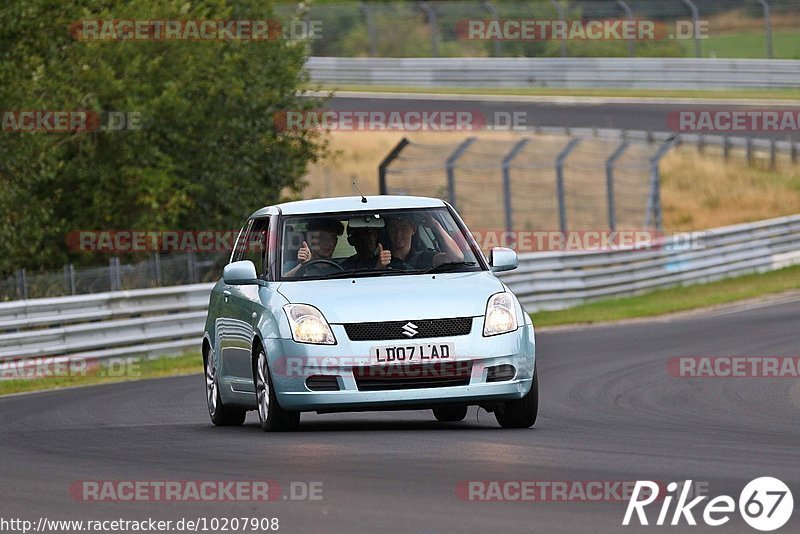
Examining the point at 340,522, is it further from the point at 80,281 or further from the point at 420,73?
the point at 420,73

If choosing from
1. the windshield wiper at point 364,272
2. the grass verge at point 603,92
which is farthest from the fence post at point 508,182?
the grass verge at point 603,92

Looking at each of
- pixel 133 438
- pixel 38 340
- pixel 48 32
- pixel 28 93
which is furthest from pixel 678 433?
pixel 48 32

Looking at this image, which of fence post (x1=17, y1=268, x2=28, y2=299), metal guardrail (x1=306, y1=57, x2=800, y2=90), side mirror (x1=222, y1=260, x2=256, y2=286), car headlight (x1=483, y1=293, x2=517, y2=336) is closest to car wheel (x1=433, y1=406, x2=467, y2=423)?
car headlight (x1=483, y1=293, x2=517, y2=336)

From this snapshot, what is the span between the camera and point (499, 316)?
1085 centimetres

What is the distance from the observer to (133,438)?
440 inches

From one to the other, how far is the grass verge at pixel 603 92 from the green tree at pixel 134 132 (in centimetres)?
1782

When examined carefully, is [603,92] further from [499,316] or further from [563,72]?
[499,316]

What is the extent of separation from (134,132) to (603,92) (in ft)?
90.0

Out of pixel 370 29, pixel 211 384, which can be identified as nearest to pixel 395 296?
pixel 211 384

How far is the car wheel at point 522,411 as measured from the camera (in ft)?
36.0

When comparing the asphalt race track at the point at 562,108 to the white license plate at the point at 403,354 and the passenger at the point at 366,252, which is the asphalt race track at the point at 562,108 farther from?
the white license plate at the point at 403,354

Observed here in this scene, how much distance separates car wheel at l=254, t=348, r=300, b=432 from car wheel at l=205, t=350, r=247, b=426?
124cm

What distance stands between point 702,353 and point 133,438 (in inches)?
340

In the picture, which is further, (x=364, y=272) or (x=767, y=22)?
(x=767, y=22)
